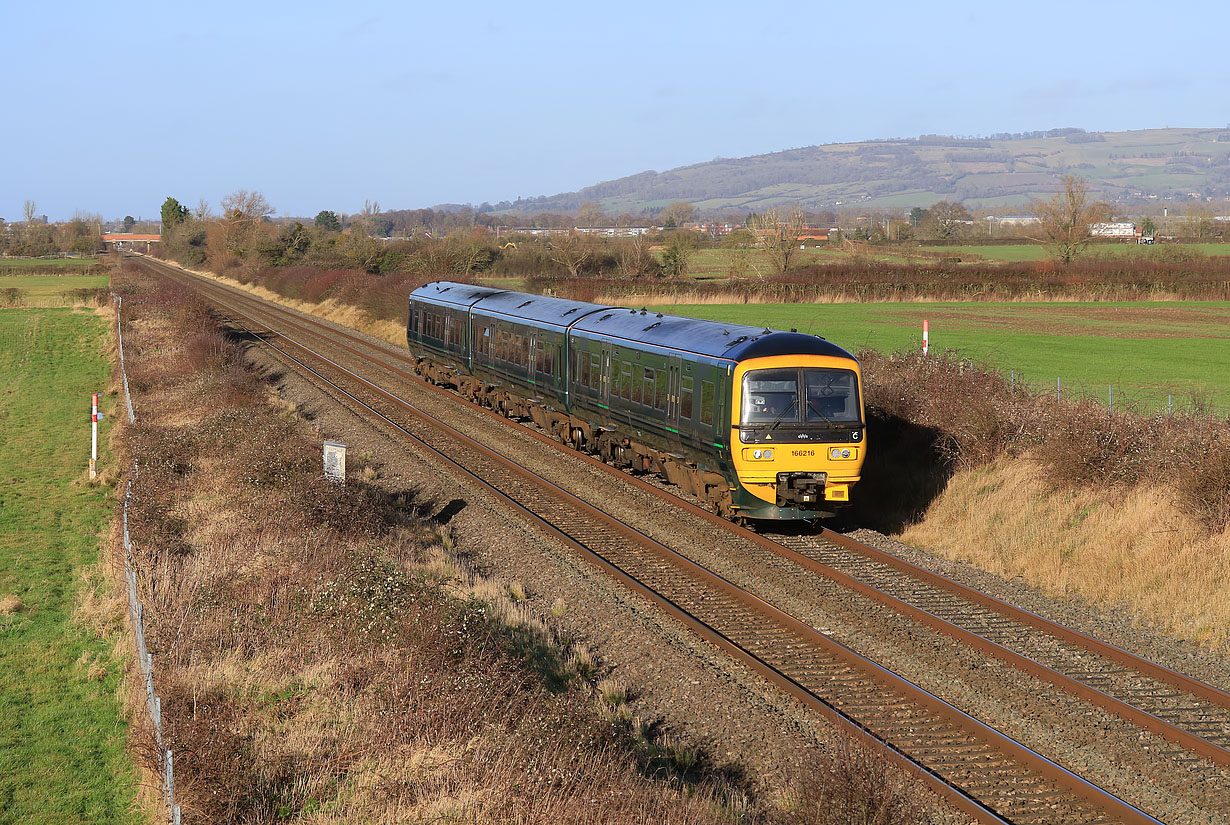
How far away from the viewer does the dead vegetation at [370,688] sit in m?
7.84

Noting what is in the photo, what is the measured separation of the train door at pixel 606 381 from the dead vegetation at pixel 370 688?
15.0 feet

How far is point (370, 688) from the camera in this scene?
33.0 feet

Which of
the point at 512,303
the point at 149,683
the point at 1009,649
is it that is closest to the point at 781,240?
the point at 512,303

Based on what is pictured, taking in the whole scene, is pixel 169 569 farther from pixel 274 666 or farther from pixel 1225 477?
pixel 1225 477

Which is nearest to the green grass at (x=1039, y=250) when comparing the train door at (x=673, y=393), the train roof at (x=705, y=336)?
the train roof at (x=705, y=336)

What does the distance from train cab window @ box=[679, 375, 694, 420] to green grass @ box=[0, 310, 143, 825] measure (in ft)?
28.2

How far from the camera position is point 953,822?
8008 millimetres

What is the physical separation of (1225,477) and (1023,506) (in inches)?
120

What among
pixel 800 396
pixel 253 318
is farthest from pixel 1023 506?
pixel 253 318

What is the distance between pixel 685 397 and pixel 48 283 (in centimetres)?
9592

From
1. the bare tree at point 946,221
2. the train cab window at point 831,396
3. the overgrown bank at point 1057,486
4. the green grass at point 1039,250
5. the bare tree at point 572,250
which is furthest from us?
the bare tree at point 946,221

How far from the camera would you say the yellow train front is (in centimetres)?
1520

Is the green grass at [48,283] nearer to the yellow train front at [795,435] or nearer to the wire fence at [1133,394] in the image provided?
the wire fence at [1133,394]

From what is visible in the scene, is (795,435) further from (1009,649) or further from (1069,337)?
(1069,337)
